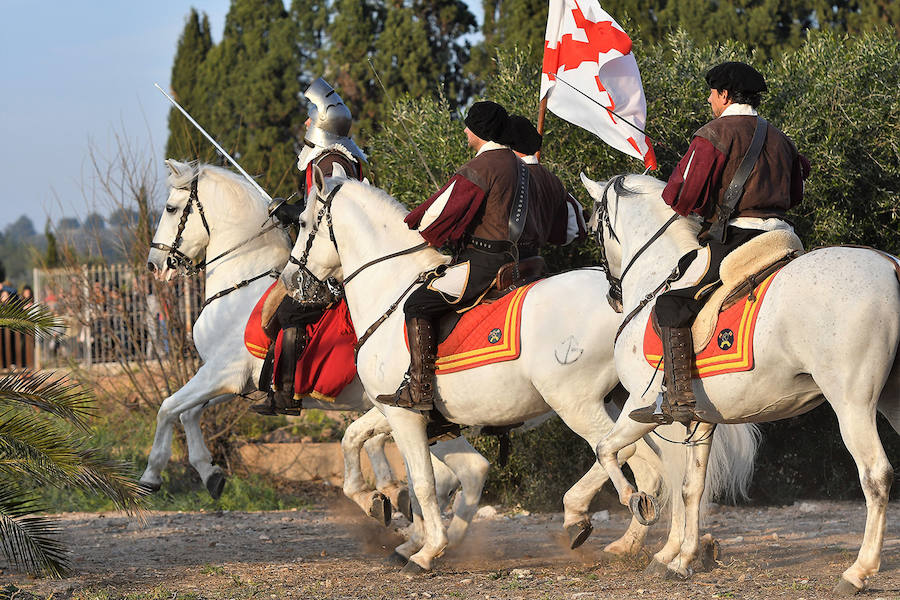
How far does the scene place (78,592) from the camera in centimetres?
662

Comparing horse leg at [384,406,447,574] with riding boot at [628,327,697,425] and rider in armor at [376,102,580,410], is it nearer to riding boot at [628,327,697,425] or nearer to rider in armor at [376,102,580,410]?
rider in armor at [376,102,580,410]

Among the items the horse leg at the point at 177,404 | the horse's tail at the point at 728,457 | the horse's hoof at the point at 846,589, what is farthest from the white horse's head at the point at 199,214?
the horse's hoof at the point at 846,589

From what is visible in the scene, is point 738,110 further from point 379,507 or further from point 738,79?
point 379,507

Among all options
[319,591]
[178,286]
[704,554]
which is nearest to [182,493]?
[178,286]

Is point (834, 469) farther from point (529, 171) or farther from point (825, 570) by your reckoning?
point (529, 171)

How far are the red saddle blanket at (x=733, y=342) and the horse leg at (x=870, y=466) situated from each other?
0.50 m

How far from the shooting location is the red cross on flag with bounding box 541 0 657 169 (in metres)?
8.88

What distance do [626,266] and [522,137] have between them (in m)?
1.39

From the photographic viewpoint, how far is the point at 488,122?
277 inches

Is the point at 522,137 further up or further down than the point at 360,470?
further up

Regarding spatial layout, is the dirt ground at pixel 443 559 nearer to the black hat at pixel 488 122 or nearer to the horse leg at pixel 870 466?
the horse leg at pixel 870 466

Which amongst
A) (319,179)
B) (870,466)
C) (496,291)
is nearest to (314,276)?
(319,179)

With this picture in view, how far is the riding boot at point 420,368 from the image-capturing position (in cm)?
675

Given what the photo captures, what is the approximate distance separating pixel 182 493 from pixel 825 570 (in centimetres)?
736
